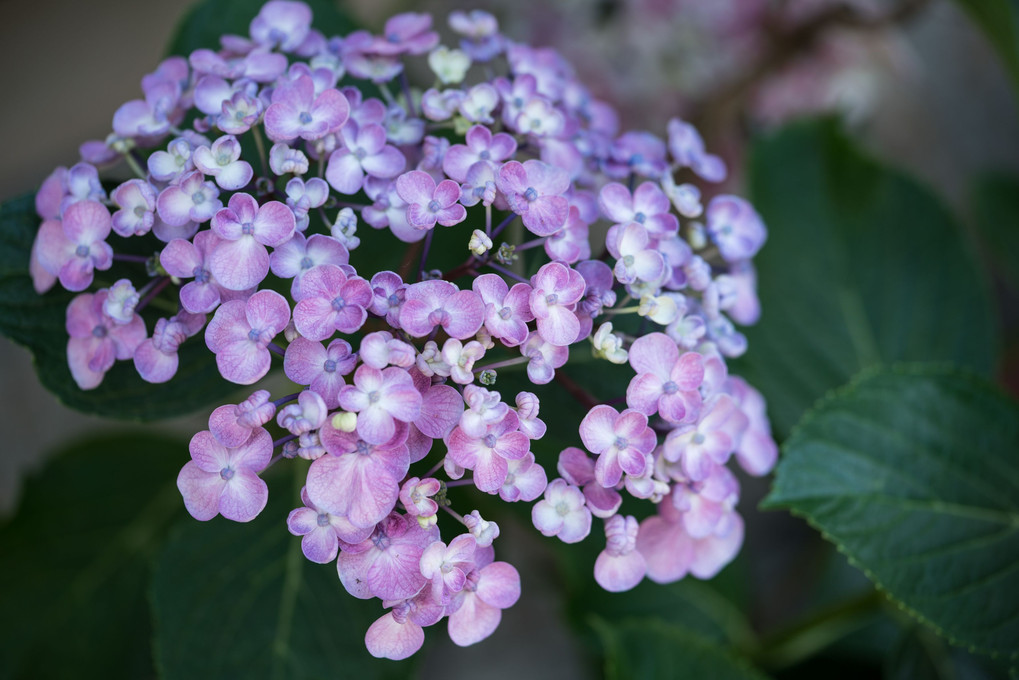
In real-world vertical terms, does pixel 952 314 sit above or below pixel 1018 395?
above

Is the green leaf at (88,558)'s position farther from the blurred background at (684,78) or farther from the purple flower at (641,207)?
the purple flower at (641,207)

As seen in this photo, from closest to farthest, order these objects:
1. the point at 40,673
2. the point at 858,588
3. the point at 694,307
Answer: the point at 694,307 < the point at 40,673 < the point at 858,588

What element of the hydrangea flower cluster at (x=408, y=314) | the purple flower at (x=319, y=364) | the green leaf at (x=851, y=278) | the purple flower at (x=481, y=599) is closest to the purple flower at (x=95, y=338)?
the hydrangea flower cluster at (x=408, y=314)

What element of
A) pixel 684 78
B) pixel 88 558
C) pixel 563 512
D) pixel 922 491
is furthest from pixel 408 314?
pixel 684 78

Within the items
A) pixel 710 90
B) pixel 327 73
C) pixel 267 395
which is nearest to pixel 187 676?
pixel 267 395

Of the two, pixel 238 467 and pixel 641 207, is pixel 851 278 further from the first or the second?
pixel 238 467

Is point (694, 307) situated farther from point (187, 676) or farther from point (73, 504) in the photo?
point (73, 504)
